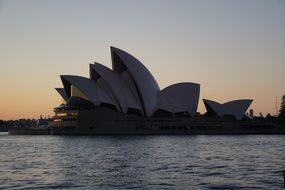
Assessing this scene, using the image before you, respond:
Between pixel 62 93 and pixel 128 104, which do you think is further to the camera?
pixel 62 93

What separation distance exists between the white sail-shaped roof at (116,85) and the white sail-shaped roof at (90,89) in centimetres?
110

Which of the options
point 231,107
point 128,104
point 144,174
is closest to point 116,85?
point 128,104

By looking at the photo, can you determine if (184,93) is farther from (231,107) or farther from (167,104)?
(231,107)

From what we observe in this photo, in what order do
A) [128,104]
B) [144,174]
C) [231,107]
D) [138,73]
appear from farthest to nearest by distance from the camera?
[231,107] → [128,104] → [138,73] → [144,174]

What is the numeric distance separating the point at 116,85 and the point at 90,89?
15.2 feet

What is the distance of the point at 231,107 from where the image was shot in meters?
94.1

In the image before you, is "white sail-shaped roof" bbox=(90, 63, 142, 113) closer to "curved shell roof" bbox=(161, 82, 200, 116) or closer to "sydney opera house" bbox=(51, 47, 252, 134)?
"sydney opera house" bbox=(51, 47, 252, 134)

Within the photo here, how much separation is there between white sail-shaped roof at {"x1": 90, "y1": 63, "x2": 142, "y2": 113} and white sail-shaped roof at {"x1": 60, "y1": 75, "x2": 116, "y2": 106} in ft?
3.62

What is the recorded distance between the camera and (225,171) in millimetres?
23844

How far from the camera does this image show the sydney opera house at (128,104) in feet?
257

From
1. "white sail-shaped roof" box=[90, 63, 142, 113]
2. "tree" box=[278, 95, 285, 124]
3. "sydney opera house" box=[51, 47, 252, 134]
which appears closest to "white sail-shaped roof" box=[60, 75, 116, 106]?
"sydney opera house" box=[51, 47, 252, 134]

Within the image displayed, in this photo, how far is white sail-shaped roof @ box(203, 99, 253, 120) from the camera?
93688 millimetres

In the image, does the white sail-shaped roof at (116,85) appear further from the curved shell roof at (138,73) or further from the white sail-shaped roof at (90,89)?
the curved shell roof at (138,73)

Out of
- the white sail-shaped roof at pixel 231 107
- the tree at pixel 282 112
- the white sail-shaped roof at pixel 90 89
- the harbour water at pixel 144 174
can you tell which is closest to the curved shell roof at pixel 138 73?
the white sail-shaped roof at pixel 90 89
